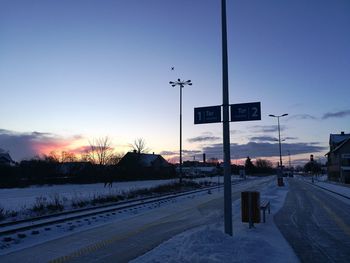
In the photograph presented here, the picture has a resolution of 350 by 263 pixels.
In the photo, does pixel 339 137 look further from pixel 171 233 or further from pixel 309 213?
pixel 171 233

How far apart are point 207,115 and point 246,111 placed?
1.28 metres

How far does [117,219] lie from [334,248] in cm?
1001

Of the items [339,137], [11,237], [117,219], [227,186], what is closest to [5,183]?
[117,219]

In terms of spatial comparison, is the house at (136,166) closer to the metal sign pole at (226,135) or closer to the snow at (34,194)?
the snow at (34,194)

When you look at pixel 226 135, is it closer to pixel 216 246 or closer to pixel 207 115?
pixel 207 115

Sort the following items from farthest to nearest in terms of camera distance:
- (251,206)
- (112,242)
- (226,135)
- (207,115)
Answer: (251,206)
(207,115)
(226,135)
(112,242)

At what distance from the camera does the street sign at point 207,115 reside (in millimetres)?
12258

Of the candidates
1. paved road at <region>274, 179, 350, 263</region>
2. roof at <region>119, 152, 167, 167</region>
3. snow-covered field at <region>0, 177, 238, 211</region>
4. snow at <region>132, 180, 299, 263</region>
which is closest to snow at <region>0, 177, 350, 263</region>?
snow at <region>132, 180, 299, 263</region>

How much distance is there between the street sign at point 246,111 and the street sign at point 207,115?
48 centimetres

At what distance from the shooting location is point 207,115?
12.5 meters

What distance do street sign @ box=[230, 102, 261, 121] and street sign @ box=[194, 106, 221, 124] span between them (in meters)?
0.48

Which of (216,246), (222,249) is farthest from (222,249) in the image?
(216,246)

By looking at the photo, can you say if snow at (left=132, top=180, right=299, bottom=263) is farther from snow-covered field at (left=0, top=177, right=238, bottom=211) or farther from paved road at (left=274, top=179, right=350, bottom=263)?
snow-covered field at (left=0, top=177, right=238, bottom=211)

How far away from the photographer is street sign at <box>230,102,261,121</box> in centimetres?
1177
